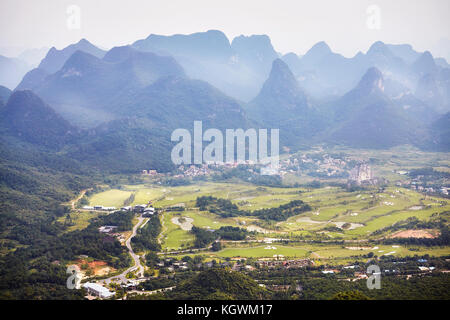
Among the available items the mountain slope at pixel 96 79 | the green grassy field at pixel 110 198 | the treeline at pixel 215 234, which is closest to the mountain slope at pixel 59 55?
the mountain slope at pixel 96 79

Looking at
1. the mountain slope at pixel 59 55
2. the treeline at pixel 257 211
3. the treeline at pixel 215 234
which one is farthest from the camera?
the mountain slope at pixel 59 55

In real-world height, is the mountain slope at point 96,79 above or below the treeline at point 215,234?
above

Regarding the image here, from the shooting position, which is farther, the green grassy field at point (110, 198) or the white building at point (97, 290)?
the green grassy field at point (110, 198)

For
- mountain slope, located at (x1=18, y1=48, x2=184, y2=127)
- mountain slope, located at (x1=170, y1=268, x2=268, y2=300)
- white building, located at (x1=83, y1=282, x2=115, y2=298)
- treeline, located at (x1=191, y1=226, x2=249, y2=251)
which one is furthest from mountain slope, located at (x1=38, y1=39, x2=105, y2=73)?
mountain slope, located at (x1=170, y1=268, x2=268, y2=300)

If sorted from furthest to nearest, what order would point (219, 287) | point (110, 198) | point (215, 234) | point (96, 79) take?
1. point (96, 79)
2. point (110, 198)
3. point (215, 234)
4. point (219, 287)

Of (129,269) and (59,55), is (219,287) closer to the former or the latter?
(129,269)

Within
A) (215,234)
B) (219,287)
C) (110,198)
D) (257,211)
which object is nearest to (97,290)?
(219,287)

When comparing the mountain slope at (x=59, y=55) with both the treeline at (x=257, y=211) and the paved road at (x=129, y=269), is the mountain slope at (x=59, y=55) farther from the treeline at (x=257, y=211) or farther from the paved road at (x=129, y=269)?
the paved road at (x=129, y=269)
